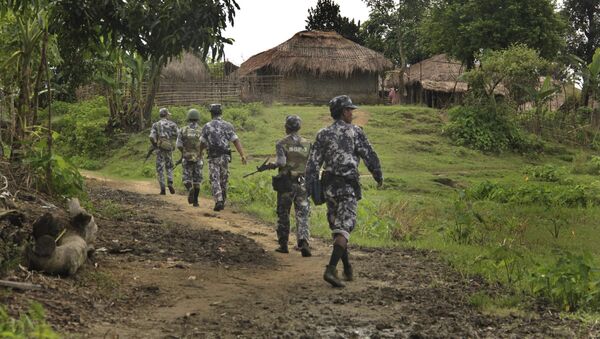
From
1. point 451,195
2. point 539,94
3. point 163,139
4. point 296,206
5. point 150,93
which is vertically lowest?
point 451,195

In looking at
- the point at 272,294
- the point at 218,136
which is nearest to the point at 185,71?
the point at 218,136

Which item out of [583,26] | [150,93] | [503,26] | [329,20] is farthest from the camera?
[329,20]

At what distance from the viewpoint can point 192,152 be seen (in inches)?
553

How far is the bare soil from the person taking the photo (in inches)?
225

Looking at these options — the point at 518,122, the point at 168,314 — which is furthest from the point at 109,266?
the point at 518,122

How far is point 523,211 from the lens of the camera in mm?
14797

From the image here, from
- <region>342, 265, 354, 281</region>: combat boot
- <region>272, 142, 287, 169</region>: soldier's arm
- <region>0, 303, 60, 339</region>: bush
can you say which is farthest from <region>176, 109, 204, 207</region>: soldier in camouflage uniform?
<region>0, 303, 60, 339</region>: bush

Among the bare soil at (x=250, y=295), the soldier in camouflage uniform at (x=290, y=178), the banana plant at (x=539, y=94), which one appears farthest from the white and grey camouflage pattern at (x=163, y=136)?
the banana plant at (x=539, y=94)

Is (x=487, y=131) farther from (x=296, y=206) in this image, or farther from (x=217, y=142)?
(x=296, y=206)

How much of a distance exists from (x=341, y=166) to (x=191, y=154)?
681 cm

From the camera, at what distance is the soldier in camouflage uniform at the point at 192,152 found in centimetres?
1380

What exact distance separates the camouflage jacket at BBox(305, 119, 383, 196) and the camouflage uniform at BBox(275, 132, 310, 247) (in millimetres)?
1732

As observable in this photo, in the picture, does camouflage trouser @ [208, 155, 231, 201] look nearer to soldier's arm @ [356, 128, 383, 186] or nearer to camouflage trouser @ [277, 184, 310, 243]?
camouflage trouser @ [277, 184, 310, 243]

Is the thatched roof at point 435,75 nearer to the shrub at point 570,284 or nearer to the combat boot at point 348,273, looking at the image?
the combat boot at point 348,273
